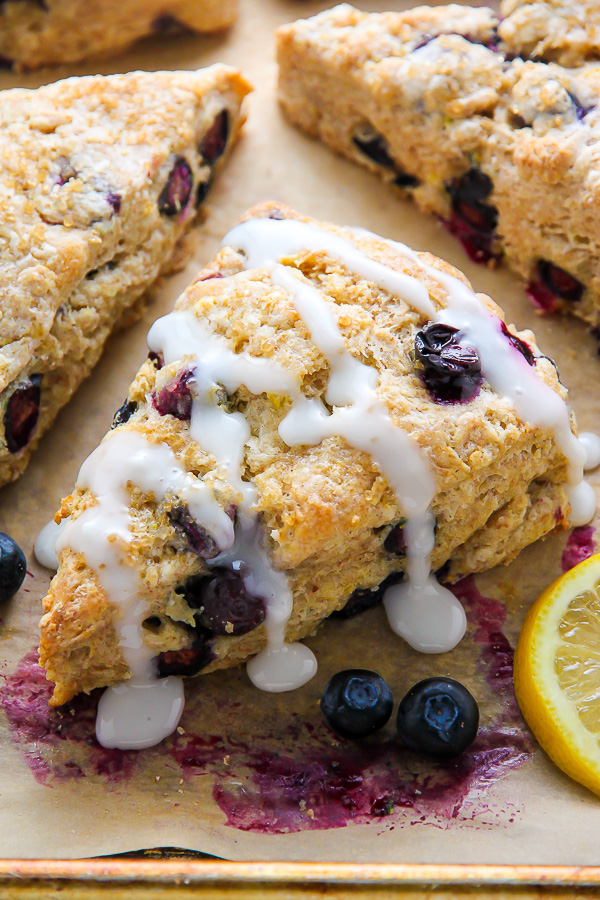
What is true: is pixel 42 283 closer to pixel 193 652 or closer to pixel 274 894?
pixel 193 652

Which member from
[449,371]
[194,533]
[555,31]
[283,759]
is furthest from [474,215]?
[283,759]

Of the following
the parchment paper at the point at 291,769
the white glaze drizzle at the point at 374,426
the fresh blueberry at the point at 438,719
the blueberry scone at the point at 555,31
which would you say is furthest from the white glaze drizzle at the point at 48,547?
the blueberry scone at the point at 555,31

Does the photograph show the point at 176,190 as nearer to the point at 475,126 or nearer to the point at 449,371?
the point at 475,126

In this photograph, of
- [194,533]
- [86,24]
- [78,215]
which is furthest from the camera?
[86,24]

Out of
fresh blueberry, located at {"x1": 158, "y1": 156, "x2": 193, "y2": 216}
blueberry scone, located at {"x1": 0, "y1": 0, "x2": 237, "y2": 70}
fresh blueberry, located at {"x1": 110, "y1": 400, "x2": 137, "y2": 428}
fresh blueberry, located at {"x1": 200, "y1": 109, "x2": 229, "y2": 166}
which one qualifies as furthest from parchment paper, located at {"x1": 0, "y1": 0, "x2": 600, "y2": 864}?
blueberry scone, located at {"x1": 0, "y1": 0, "x2": 237, "y2": 70}

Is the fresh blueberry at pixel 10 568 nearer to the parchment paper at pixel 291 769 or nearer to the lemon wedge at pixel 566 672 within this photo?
the parchment paper at pixel 291 769

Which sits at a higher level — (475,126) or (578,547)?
(475,126)

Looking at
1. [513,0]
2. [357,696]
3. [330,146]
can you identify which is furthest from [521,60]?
[357,696]
